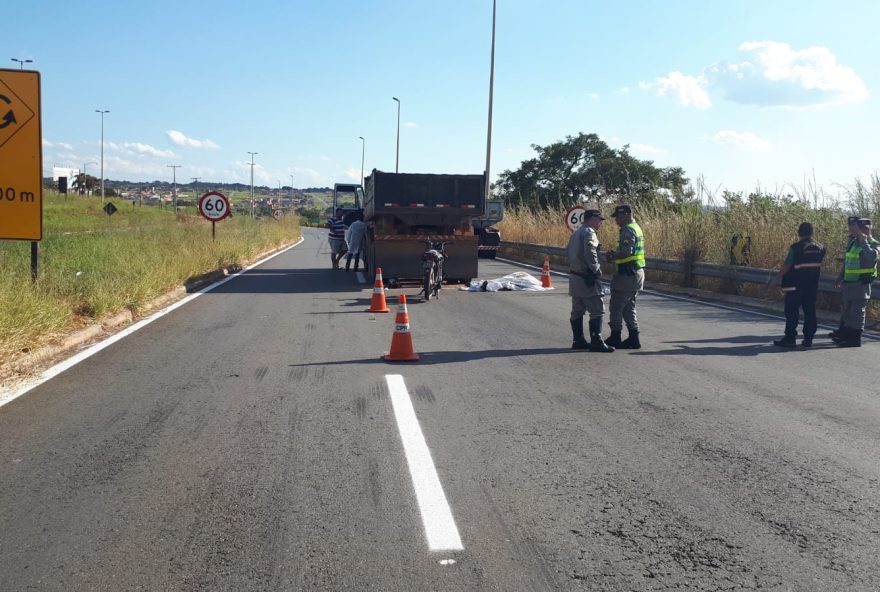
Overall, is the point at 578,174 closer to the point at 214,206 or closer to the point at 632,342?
the point at 214,206

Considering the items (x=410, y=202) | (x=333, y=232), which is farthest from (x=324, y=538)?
(x=333, y=232)

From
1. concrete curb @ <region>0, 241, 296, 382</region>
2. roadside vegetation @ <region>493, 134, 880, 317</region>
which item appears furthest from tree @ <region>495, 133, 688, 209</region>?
concrete curb @ <region>0, 241, 296, 382</region>

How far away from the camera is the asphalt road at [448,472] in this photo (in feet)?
12.9

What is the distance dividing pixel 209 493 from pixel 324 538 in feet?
3.32

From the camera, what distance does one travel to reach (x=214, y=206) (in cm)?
2270

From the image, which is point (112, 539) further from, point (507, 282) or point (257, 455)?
point (507, 282)

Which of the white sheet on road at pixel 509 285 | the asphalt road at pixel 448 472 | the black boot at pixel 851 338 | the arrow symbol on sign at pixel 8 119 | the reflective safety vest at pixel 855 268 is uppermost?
the arrow symbol on sign at pixel 8 119

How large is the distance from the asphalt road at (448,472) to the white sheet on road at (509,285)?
869cm

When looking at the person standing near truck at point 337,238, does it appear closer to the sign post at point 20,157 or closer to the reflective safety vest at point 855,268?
the sign post at point 20,157

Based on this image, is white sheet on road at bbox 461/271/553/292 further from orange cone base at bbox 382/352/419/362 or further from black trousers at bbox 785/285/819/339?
orange cone base at bbox 382/352/419/362

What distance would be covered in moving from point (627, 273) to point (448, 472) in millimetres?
5654

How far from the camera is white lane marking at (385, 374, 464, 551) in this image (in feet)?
13.9

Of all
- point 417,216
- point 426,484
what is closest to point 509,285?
point 417,216

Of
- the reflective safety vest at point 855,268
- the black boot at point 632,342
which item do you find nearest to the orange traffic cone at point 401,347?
the black boot at point 632,342
